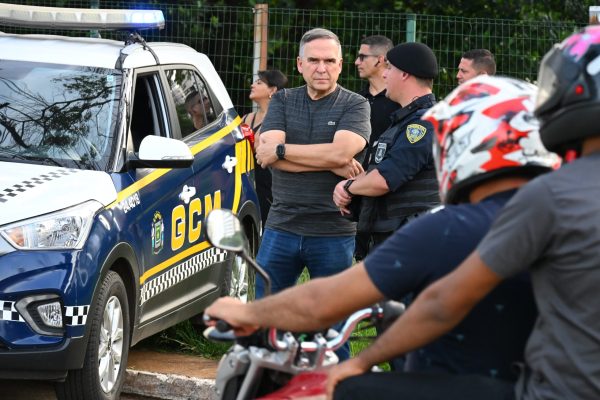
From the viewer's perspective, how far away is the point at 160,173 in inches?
268

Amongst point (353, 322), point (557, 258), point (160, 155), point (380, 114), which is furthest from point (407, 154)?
point (557, 258)

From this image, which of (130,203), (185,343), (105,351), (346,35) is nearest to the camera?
(105,351)

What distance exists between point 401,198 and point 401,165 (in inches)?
8.4

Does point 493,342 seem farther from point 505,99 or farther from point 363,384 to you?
point 505,99

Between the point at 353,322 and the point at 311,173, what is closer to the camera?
the point at 353,322

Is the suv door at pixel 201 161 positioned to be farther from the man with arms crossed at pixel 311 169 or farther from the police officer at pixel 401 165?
the police officer at pixel 401 165

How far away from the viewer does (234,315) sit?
298 cm

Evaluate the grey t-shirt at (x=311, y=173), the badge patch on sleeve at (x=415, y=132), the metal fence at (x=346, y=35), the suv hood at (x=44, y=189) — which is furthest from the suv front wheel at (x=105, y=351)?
the metal fence at (x=346, y=35)

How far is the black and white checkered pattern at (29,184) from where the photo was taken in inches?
232

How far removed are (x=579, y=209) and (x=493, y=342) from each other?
436 mm

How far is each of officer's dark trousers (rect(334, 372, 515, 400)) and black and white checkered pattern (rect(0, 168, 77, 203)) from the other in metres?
3.49

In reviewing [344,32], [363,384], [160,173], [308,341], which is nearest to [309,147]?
[160,173]

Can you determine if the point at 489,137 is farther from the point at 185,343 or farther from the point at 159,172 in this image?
the point at 185,343

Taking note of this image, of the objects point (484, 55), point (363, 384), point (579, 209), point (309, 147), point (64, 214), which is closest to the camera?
point (579, 209)
